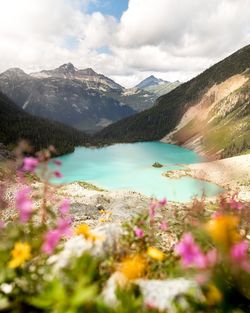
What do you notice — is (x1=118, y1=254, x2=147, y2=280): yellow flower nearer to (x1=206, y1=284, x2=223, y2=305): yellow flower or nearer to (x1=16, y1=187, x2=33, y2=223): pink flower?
(x1=206, y1=284, x2=223, y2=305): yellow flower

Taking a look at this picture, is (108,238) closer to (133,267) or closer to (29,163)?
(133,267)

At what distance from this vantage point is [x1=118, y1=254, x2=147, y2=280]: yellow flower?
5168mm

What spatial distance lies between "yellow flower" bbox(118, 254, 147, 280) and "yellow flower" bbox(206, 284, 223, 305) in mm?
1066

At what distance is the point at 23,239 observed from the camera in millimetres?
5520

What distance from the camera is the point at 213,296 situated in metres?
4.43

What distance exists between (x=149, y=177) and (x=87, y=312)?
396 ft

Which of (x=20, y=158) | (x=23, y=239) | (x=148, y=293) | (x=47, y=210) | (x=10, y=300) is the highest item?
(x=20, y=158)

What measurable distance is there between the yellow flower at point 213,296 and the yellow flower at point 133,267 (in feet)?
3.50

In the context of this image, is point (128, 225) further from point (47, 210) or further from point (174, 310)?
point (174, 310)

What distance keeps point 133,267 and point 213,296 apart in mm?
1223

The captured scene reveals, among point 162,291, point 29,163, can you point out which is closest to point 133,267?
point 162,291

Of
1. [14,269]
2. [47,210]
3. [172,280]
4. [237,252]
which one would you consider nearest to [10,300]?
[14,269]

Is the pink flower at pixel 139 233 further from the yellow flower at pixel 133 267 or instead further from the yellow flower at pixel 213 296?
the yellow flower at pixel 213 296

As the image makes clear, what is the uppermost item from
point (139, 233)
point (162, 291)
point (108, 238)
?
point (139, 233)
